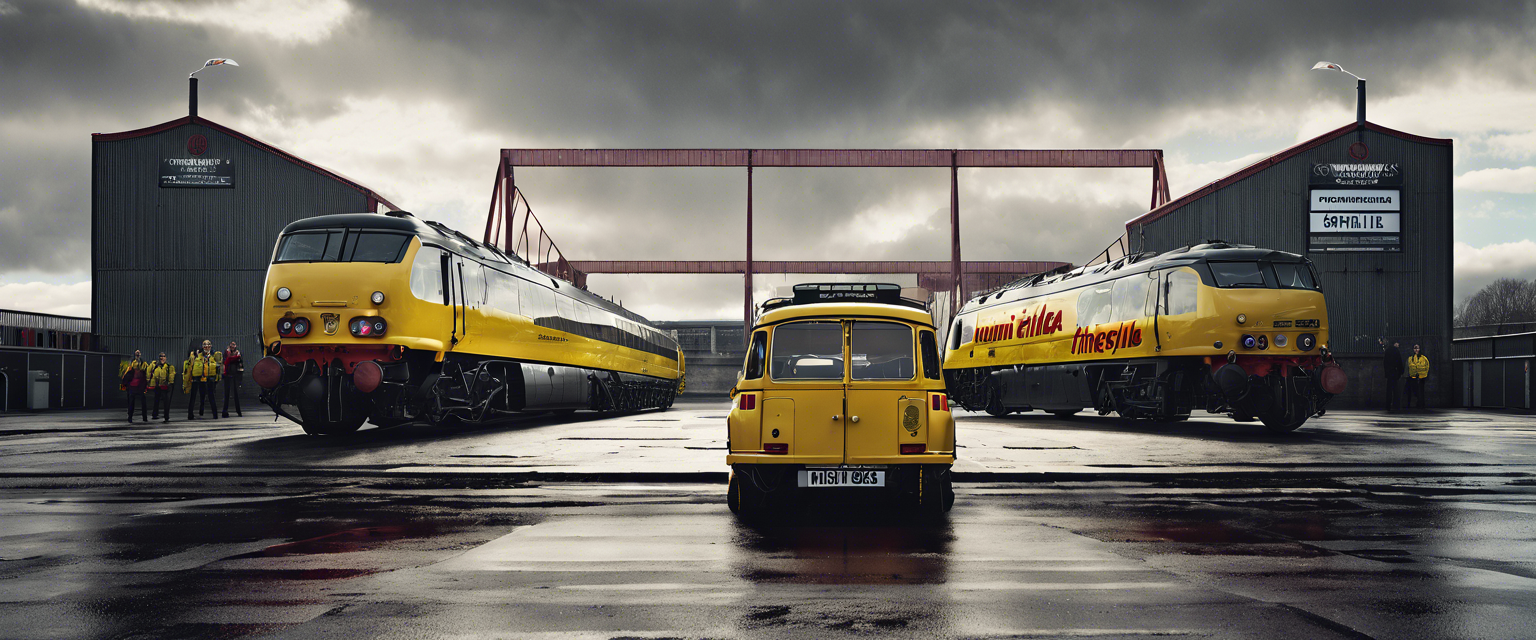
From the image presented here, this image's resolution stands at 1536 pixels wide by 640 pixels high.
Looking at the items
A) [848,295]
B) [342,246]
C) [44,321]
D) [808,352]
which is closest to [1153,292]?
[848,295]

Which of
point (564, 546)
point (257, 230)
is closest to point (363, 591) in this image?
point (564, 546)

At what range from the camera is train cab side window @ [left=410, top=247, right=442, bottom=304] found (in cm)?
1669

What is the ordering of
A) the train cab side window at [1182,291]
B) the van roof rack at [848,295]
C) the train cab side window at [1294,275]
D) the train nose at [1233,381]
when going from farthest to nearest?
the train cab side window at [1182,291]
the train cab side window at [1294,275]
the train nose at [1233,381]
the van roof rack at [848,295]

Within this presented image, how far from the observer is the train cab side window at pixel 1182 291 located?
1841 centimetres

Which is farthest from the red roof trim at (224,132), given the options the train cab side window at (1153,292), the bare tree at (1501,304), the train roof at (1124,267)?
the bare tree at (1501,304)

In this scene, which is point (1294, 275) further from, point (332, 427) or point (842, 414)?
point (332, 427)

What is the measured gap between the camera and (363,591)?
17.6 ft

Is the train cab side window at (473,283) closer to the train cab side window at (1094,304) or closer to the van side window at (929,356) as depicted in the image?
the van side window at (929,356)

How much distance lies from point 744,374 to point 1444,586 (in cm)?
517

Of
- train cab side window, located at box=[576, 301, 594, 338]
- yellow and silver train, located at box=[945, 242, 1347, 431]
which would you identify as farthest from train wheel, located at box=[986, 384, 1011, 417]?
train cab side window, located at box=[576, 301, 594, 338]

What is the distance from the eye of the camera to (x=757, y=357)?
836cm

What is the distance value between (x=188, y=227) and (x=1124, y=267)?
34252 millimetres

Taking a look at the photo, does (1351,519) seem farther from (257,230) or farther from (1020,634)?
(257,230)

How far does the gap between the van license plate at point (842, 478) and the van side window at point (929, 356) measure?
3.19ft
